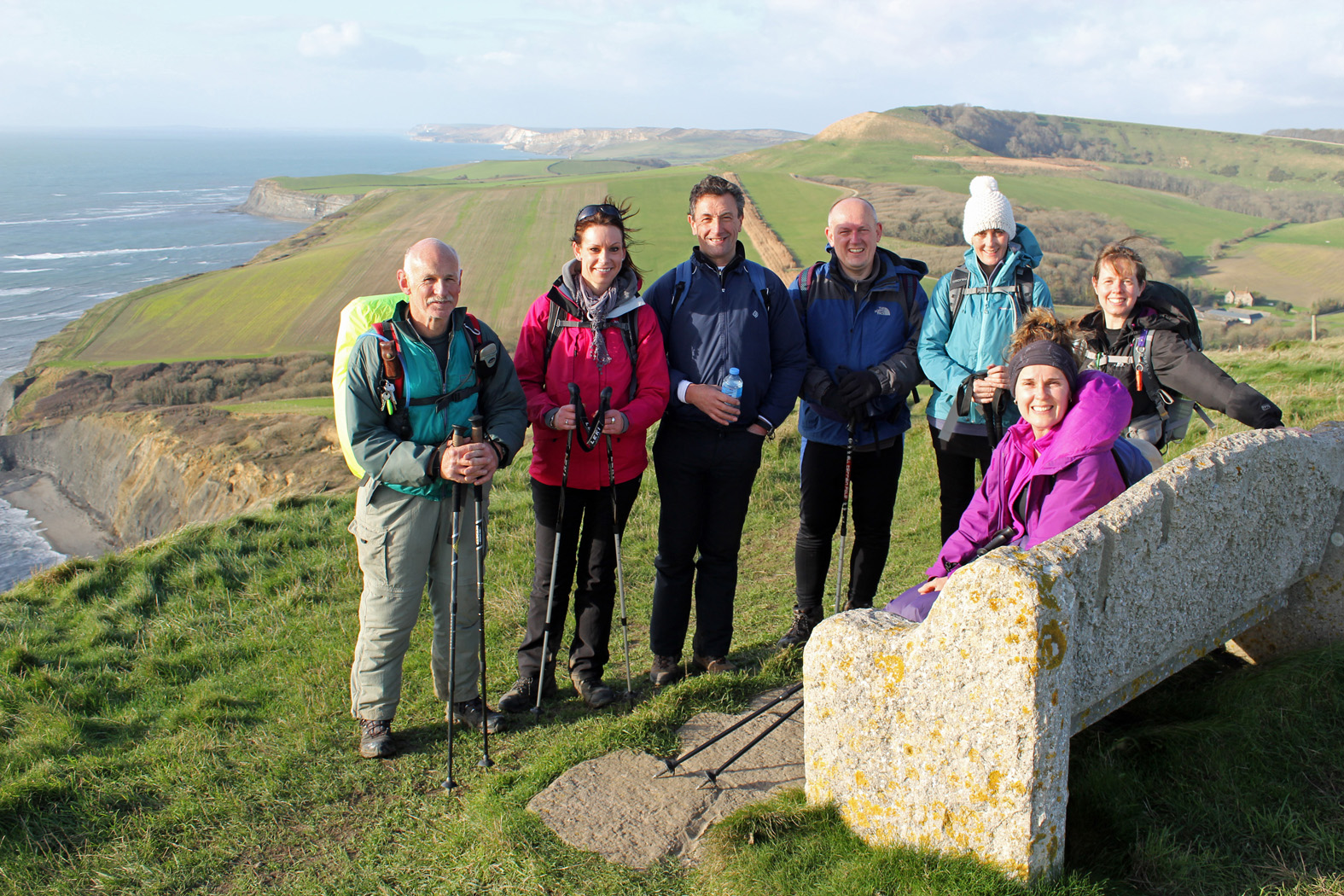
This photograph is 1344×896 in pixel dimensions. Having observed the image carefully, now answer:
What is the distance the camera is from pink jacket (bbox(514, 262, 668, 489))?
510 cm

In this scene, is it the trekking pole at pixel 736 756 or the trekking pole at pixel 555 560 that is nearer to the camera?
the trekking pole at pixel 736 756

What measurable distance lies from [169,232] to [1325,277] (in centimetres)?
13385

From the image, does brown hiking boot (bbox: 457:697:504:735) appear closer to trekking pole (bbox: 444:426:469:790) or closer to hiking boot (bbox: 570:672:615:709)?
trekking pole (bbox: 444:426:469:790)

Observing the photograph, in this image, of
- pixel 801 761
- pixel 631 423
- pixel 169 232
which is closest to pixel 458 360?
pixel 631 423

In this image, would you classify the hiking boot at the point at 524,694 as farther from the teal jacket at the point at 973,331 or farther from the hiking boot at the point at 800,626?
the teal jacket at the point at 973,331

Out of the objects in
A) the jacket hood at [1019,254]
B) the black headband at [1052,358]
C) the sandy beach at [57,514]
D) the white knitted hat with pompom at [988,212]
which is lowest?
the sandy beach at [57,514]

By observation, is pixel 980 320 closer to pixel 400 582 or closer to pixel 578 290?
pixel 578 290

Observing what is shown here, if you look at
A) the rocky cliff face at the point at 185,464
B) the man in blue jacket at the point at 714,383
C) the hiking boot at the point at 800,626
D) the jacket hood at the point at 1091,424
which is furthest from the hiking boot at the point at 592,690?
the rocky cliff face at the point at 185,464

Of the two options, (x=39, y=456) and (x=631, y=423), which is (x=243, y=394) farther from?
(x=631, y=423)

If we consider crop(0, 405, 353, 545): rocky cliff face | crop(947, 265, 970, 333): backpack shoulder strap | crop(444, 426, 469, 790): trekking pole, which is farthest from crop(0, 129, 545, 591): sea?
crop(947, 265, 970, 333): backpack shoulder strap

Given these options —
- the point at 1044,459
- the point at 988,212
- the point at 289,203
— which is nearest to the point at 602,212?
the point at 988,212

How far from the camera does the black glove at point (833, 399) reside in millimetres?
5367

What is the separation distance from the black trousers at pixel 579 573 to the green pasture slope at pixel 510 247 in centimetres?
3931

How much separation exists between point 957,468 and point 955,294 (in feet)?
3.81
